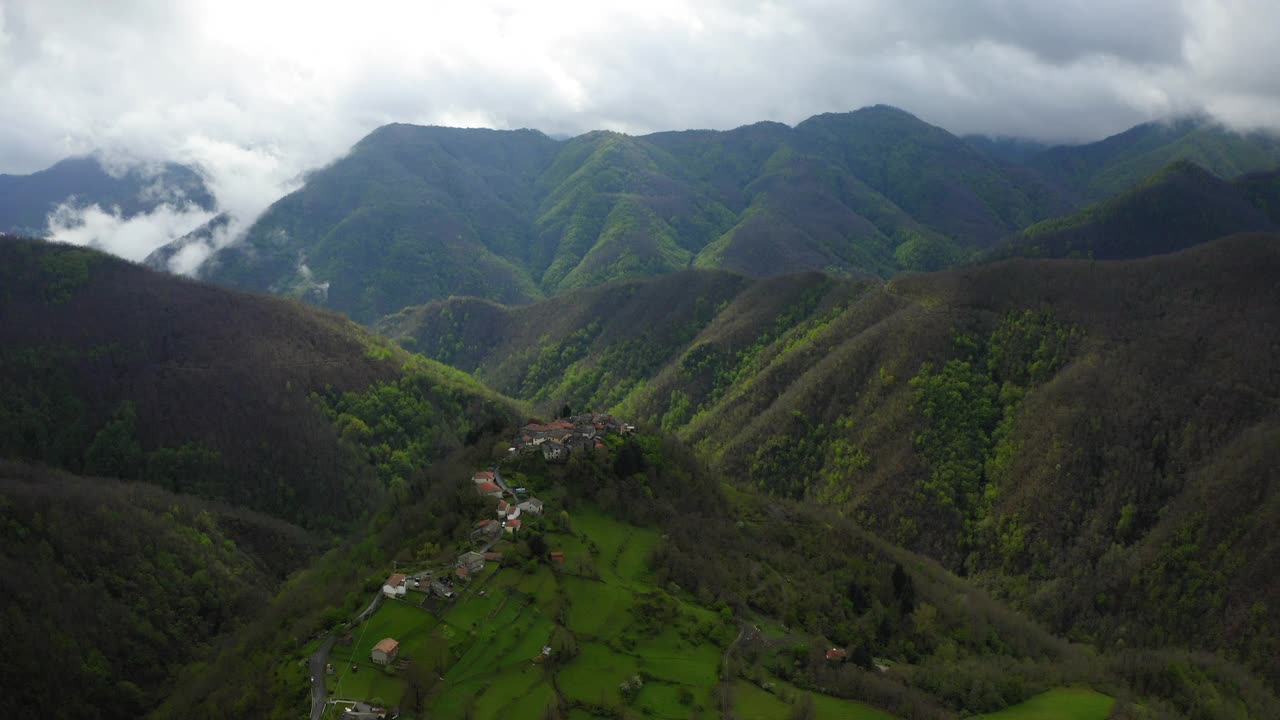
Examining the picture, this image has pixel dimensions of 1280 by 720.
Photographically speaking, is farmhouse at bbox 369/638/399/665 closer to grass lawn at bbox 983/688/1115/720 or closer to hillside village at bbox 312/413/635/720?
hillside village at bbox 312/413/635/720

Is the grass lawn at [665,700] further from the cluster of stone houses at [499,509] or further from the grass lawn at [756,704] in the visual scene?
the cluster of stone houses at [499,509]

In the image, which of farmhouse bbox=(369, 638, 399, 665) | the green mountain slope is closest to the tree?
the green mountain slope

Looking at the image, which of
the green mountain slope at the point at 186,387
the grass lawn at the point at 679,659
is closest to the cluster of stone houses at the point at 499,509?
the grass lawn at the point at 679,659

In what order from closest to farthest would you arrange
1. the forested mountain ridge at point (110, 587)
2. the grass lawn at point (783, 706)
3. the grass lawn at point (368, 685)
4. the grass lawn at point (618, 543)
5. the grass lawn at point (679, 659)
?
the grass lawn at point (368, 685) → the grass lawn at point (783, 706) → the grass lawn at point (679, 659) → the grass lawn at point (618, 543) → the forested mountain ridge at point (110, 587)

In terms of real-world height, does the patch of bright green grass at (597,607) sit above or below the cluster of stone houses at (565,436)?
below

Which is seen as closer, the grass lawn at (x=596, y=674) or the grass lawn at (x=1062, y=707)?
the grass lawn at (x=596, y=674)

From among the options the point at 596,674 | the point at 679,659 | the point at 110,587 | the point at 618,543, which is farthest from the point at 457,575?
the point at 110,587
